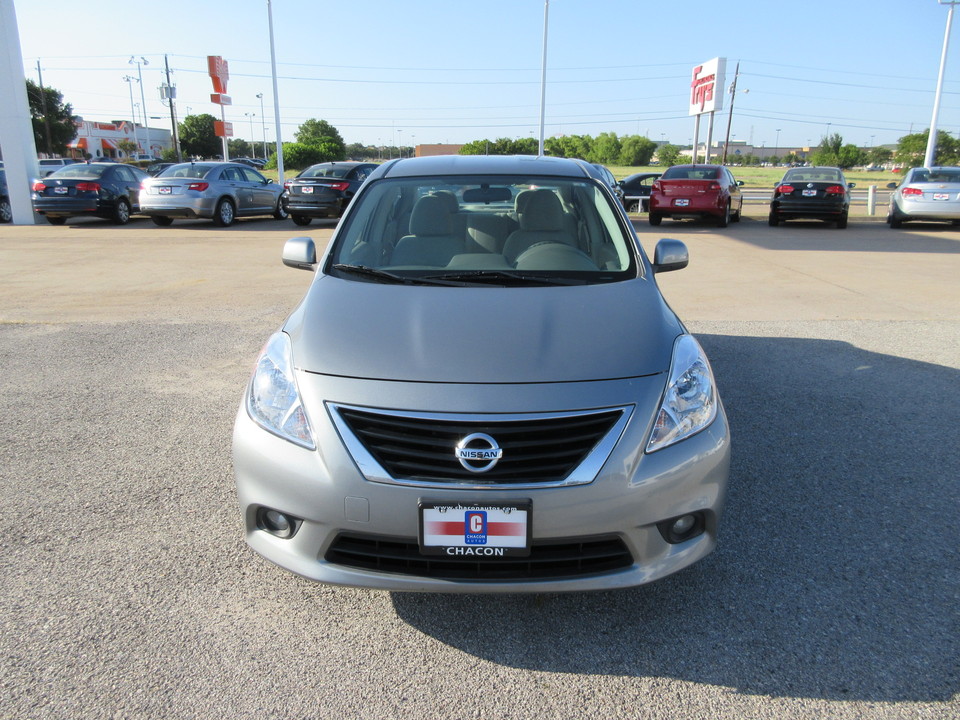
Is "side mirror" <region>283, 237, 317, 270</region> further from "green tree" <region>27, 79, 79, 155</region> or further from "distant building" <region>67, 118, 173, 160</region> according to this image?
"distant building" <region>67, 118, 173, 160</region>

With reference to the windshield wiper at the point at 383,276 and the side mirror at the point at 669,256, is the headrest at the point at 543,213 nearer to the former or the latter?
the side mirror at the point at 669,256

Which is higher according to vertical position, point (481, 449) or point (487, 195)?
point (487, 195)

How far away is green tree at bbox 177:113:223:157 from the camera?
9356 cm

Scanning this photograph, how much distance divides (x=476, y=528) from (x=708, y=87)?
33988mm

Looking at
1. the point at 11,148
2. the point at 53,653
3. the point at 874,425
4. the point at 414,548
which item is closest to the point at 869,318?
the point at 874,425

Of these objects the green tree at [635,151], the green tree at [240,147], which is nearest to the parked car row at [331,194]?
the green tree at [635,151]

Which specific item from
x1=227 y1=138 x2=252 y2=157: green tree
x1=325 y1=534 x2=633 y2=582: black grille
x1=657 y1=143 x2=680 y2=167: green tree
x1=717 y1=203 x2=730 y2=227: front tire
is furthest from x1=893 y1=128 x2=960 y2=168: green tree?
x1=227 y1=138 x2=252 y2=157: green tree

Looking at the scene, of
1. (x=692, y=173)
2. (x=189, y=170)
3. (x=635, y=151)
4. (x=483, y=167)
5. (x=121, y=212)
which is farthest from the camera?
(x=635, y=151)

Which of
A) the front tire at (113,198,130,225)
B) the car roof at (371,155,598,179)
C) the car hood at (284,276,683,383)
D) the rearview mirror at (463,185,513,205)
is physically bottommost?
the front tire at (113,198,130,225)

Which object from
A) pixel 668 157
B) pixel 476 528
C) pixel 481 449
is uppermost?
→ pixel 668 157

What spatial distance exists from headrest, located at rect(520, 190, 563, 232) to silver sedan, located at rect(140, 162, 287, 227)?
1421 centimetres

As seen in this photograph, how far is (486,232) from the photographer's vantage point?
3857 mm

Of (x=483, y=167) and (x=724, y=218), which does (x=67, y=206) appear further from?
(x=483, y=167)

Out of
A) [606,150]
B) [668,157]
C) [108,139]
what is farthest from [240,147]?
[668,157]
